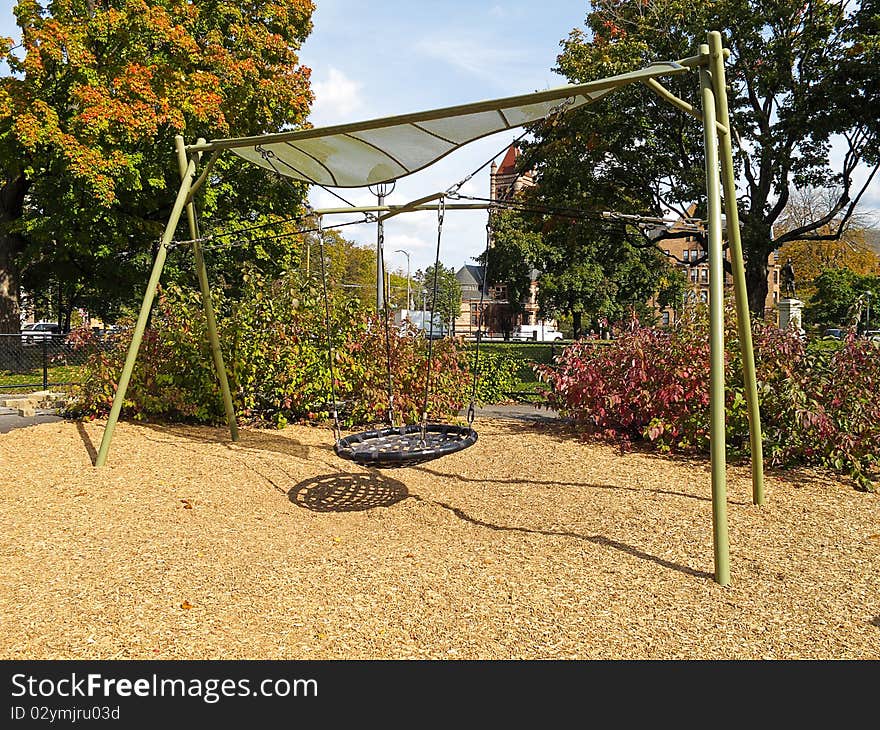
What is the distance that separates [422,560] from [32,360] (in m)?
12.1

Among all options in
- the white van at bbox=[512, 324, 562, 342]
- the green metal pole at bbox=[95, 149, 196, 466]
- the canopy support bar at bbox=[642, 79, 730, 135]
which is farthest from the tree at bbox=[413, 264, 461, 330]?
the white van at bbox=[512, 324, 562, 342]

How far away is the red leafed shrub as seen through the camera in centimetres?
578

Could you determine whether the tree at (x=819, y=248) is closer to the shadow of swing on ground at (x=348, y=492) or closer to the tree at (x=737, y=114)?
the tree at (x=737, y=114)

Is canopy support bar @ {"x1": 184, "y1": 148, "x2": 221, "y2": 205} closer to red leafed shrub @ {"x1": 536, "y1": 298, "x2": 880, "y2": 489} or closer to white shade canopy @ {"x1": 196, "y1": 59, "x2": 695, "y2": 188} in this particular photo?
white shade canopy @ {"x1": 196, "y1": 59, "x2": 695, "y2": 188}

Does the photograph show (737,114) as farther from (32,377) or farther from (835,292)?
(835,292)

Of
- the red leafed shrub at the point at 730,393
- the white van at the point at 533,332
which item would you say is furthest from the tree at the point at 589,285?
the red leafed shrub at the point at 730,393

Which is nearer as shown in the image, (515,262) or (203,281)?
(203,281)

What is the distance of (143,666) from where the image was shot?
2695 mm

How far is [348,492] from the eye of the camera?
5363 millimetres

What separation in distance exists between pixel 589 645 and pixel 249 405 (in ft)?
20.9

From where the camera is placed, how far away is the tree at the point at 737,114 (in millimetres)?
14781

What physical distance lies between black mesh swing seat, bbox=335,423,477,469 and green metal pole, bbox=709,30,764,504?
1846 millimetres

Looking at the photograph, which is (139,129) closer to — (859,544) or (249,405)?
(249,405)

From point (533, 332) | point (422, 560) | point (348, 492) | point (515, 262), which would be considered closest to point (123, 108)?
point (348, 492)
